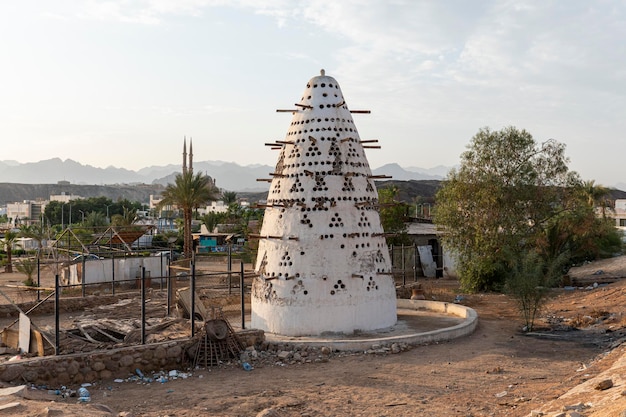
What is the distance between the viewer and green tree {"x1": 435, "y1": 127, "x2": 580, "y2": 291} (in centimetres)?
2512

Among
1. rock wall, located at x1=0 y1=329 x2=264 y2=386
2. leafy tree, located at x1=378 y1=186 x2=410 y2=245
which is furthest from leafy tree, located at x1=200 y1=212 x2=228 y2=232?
rock wall, located at x1=0 y1=329 x2=264 y2=386

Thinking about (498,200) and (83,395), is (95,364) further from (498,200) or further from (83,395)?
(498,200)

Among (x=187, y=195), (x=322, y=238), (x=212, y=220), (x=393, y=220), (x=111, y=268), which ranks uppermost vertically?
(x=187, y=195)

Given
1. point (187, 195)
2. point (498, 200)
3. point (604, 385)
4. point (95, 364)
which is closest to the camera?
point (604, 385)

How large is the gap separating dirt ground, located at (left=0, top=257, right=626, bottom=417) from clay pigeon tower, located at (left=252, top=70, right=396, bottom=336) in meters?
1.84

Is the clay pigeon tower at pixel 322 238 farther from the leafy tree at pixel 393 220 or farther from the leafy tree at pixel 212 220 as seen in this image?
the leafy tree at pixel 212 220

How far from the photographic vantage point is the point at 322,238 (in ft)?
47.9

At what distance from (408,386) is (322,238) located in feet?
16.0

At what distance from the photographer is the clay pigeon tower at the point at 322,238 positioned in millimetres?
14484

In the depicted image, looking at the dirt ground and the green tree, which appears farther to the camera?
the green tree

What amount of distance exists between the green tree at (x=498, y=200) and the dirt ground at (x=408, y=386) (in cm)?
1009

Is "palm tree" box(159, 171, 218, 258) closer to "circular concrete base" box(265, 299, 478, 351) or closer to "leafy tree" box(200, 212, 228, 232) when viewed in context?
"leafy tree" box(200, 212, 228, 232)

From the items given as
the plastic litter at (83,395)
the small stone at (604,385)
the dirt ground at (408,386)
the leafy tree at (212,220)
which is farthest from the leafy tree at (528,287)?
the leafy tree at (212,220)

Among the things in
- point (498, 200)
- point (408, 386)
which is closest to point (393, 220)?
point (498, 200)
